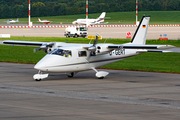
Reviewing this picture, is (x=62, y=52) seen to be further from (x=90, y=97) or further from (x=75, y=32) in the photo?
(x=75, y=32)

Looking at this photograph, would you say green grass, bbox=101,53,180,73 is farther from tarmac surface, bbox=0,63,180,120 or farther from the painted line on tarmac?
the painted line on tarmac

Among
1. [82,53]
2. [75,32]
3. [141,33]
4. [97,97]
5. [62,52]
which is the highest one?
[141,33]

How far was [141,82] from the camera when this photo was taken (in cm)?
2206

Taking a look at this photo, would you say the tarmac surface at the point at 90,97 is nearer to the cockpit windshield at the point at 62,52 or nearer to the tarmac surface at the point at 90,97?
the tarmac surface at the point at 90,97

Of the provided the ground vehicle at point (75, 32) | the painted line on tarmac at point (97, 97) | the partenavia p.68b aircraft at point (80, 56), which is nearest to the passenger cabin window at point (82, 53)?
the partenavia p.68b aircraft at point (80, 56)

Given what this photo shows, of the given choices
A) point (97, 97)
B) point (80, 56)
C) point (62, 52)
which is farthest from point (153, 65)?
point (97, 97)

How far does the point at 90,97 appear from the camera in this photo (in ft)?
55.9

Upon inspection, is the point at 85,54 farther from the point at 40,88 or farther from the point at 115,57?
the point at 40,88

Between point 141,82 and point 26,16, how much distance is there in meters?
157

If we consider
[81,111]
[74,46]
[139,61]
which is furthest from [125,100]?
[139,61]

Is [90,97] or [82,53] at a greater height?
[82,53]

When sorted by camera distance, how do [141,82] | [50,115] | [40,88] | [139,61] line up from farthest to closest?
1. [139,61]
2. [141,82]
3. [40,88]
4. [50,115]

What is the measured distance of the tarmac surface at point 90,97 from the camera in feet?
43.9

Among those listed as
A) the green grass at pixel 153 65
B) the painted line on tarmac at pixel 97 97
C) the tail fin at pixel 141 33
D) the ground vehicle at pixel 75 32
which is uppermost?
the tail fin at pixel 141 33
